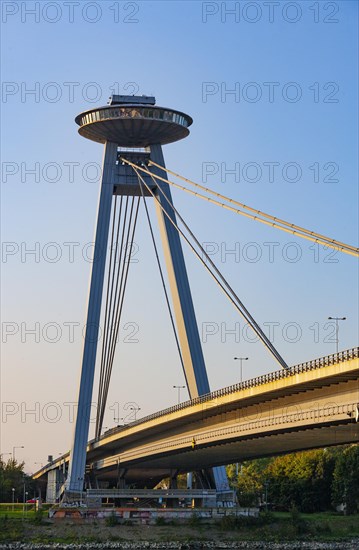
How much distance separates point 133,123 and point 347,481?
34436mm

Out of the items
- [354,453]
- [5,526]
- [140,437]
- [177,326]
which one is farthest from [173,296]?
[354,453]

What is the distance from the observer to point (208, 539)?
67.8 meters

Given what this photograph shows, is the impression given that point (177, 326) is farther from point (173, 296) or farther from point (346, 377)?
point (346, 377)

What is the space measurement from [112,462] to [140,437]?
9.28m

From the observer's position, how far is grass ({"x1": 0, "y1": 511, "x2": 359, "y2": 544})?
223 ft

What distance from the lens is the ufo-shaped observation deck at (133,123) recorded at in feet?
255

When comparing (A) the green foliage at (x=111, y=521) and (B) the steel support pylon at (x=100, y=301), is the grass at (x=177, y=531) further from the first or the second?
(B) the steel support pylon at (x=100, y=301)

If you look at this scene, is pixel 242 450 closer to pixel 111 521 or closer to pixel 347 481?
pixel 111 521

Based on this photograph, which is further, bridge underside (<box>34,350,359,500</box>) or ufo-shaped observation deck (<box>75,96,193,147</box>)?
ufo-shaped observation deck (<box>75,96,193,147</box>)

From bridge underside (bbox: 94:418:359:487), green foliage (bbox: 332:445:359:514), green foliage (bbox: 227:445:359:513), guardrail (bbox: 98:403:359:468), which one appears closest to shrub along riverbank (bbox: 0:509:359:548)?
bridge underside (bbox: 94:418:359:487)

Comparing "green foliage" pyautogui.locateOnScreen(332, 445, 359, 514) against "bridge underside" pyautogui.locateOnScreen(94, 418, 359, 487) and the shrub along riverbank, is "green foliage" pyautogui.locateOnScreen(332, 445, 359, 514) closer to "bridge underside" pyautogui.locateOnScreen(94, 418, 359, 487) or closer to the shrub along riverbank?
"bridge underside" pyautogui.locateOnScreen(94, 418, 359, 487)

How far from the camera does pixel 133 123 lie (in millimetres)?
77875

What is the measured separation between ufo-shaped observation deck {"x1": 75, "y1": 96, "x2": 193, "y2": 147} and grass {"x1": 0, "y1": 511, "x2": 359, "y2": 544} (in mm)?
26475

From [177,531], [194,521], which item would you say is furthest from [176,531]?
[194,521]
